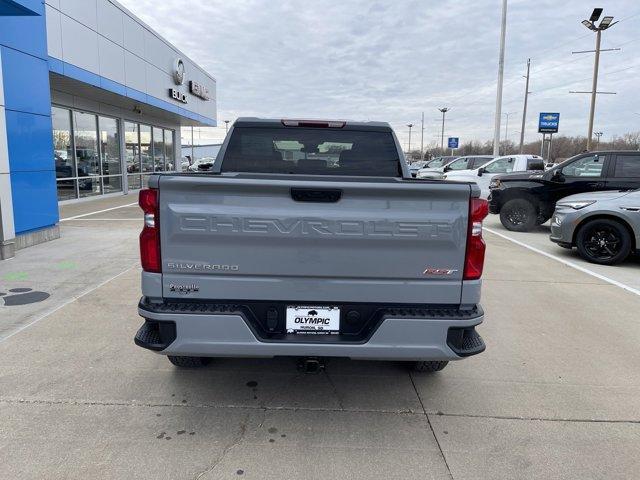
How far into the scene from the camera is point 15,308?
17.9 feet

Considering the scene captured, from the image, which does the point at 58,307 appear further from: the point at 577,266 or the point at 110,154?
the point at 110,154

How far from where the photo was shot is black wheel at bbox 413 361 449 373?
3955mm

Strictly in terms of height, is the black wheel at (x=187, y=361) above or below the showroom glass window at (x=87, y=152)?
below

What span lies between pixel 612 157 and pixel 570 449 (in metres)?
9.96

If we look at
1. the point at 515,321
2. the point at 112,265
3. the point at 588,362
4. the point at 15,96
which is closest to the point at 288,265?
the point at 588,362

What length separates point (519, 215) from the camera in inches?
483

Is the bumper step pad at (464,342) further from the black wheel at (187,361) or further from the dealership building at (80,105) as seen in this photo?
the dealership building at (80,105)

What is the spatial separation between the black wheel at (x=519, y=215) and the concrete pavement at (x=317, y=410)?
23.5 feet

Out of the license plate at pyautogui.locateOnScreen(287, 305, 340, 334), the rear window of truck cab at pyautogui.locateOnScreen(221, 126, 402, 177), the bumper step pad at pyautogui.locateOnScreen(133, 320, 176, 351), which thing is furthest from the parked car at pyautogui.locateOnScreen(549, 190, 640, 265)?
the bumper step pad at pyautogui.locateOnScreen(133, 320, 176, 351)

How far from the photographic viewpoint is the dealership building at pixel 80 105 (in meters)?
8.46

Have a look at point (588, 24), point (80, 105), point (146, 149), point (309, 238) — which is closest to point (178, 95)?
point (146, 149)

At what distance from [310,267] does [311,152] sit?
1.85m

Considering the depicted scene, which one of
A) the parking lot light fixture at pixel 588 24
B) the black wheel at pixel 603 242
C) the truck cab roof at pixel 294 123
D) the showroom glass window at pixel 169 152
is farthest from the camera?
the showroom glass window at pixel 169 152

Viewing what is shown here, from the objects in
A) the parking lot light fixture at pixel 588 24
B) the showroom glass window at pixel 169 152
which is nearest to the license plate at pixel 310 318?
the showroom glass window at pixel 169 152
